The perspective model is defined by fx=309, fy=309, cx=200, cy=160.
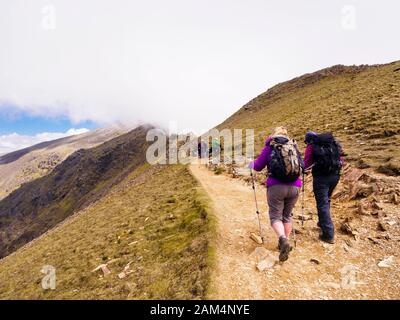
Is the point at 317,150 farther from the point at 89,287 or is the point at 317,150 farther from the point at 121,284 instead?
the point at 89,287

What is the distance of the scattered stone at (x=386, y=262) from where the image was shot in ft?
27.1

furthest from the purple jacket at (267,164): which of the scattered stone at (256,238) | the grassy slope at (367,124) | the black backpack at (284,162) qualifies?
the grassy slope at (367,124)

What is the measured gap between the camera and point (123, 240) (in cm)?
1428

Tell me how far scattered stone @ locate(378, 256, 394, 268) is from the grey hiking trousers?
2692mm

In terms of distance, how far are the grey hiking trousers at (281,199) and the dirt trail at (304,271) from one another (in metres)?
1.31

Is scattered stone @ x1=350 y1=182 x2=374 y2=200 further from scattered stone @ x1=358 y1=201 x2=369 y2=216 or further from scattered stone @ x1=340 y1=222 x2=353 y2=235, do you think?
scattered stone @ x1=340 y1=222 x2=353 y2=235

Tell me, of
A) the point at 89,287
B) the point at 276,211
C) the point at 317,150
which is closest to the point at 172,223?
the point at 89,287

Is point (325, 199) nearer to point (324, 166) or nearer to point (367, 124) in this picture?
point (324, 166)

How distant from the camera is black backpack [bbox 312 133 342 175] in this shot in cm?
960

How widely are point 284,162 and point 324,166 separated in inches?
84.7

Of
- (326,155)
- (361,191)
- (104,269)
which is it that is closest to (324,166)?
(326,155)

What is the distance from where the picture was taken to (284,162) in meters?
8.24
